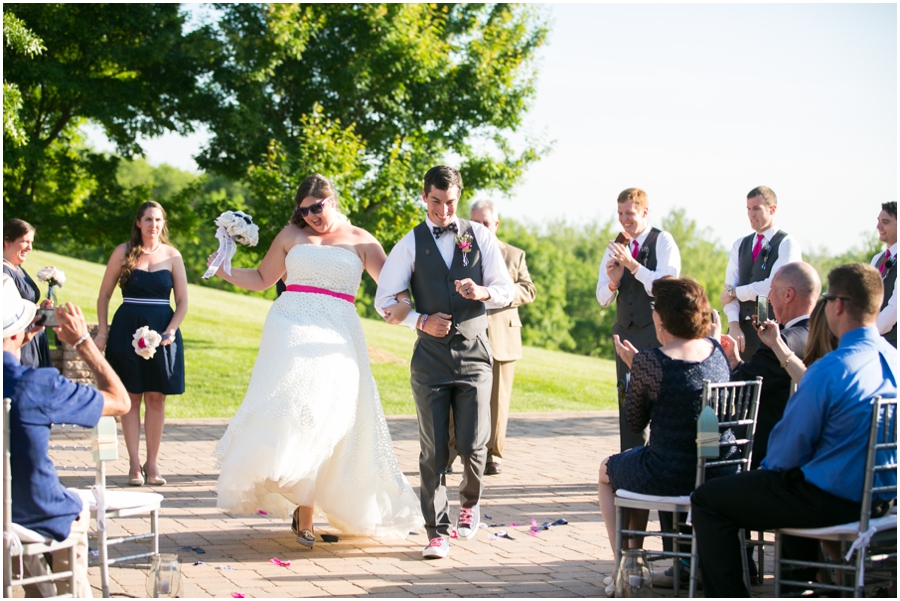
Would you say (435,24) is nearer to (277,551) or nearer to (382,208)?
(382,208)

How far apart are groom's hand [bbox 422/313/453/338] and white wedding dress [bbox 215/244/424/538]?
561mm

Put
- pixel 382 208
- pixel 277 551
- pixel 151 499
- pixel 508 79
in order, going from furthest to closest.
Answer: pixel 508 79, pixel 382 208, pixel 277 551, pixel 151 499

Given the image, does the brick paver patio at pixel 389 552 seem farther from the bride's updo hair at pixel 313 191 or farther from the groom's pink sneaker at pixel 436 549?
the bride's updo hair at pixel 313 191

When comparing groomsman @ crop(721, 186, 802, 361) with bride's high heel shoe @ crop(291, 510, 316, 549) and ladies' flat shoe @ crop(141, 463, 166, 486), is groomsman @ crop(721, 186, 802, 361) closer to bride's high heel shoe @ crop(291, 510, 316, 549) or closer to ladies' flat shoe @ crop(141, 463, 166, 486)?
bride's high heel shoe @ crop(291, 510, 316, 549)

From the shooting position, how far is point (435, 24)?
1712cm

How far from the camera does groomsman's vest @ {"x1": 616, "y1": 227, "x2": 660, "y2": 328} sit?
657cm

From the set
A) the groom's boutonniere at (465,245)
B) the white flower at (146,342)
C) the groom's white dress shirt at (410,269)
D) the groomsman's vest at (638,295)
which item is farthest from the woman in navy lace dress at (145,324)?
the groomsman's vest at (638,295)

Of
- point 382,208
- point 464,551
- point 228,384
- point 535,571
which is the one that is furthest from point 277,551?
point 382,208

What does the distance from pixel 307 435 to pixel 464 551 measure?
115 cm

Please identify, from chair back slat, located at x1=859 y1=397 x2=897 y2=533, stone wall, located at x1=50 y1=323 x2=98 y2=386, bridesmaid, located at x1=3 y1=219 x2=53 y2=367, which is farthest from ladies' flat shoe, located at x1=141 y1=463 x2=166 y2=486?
chair back slat, located at x1=859 y1=397 x2=897 y2=533

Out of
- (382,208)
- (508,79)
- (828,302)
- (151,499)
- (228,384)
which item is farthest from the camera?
(508,79)

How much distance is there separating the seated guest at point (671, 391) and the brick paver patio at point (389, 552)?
670mm

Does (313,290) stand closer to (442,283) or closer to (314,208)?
(314,208)

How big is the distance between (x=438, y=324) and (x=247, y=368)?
1168 cm
